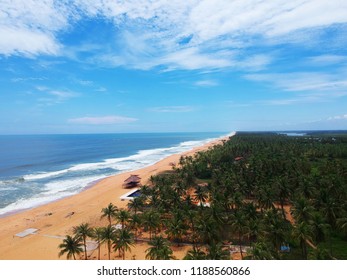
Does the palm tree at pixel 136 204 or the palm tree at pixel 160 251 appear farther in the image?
the palm tree at pixel 136 204

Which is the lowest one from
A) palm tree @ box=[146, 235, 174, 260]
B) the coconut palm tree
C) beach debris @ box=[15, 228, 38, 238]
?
beach debris @ box=[15, 228, 38, 238]

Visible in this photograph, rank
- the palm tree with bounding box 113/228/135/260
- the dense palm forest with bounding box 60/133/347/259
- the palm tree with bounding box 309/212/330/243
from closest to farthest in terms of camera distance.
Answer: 1. the dense palm forest with bounding box 60/133/347/259
2. the palm tree with bounding box 113/228/135/260
3. the palm tree with bounding box 309/212/330/243

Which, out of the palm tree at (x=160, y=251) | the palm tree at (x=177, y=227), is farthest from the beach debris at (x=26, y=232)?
the palm tree at (x=160, y=251)

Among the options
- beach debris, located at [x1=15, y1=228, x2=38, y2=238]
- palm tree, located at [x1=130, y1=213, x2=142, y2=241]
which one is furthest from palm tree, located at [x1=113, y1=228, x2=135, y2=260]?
beach debris, located at [x1=15, y1=228, x2=38, y2=238]

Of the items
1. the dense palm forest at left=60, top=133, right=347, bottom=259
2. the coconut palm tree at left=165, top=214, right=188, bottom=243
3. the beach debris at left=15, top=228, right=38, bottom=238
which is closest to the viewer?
the dense palm forest at left=60, top=133, right=347, bottom=259

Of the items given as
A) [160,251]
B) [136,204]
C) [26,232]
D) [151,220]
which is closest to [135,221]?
[151,220]

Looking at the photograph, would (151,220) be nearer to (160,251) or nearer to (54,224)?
(160,251)

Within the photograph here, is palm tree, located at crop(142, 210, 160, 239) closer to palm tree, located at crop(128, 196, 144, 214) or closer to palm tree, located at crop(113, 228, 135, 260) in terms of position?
palm tree, located at crop(113, 228, 135, 260)

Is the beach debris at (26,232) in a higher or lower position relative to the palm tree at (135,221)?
lower

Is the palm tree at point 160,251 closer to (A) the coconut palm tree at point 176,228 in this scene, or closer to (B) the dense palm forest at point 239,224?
(B) the dense palm forest at point 239,224
